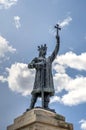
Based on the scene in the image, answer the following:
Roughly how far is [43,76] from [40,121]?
107 inches

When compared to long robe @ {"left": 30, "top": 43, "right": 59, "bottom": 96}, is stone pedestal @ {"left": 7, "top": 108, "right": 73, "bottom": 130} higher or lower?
lower

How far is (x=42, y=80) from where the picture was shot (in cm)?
1566

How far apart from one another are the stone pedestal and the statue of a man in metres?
0.79

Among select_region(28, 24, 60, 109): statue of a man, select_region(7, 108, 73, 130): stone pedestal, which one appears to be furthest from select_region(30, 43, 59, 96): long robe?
select_region(7, 108, 73, 130): stone pedestal

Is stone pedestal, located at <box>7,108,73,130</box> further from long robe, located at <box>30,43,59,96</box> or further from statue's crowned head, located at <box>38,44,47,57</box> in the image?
statue's crowned head, located at <box>38,44,47,57</box>

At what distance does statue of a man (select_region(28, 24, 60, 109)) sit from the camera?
50.4ft

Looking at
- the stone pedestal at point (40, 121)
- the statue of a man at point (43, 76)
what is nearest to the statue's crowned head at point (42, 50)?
the statue of a man at point (43, 76)

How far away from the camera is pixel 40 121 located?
543 inches

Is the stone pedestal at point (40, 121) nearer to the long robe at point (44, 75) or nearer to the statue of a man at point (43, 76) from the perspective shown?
the statue of a man at point (43, 76)

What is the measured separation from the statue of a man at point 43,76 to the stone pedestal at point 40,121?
793 millimetres

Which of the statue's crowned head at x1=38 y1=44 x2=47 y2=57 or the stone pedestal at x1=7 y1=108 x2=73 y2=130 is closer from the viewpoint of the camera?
the stone pedestal at x1=7 y1=108 x2=73 y2=130

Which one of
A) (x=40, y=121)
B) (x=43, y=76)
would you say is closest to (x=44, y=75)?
(x=43, y=76)

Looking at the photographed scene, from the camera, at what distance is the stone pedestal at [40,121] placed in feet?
45.3

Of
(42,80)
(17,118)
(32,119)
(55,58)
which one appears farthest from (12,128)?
(55,58)
